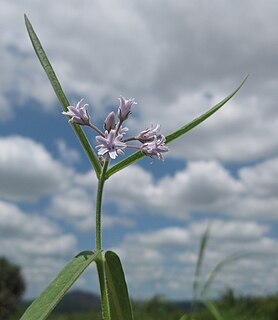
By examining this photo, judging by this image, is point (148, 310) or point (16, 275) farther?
point (16, 275)

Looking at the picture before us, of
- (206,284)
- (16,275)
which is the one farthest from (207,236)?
(16,275)

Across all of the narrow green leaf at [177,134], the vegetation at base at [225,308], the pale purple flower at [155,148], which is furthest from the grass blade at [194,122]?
the vegetation at base at [225,308]

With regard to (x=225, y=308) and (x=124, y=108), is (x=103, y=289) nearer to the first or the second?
(x=124, y=108)

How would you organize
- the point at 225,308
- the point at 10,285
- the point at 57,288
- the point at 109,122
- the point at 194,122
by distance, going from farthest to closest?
1. the point at 10,285
2. the point at 225,308
3. the point at 194,122
4. the point at 109,122
5. the point at 57,288

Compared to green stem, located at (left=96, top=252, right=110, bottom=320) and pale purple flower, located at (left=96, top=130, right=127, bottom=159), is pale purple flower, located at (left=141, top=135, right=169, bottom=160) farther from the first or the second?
green stem, located at (left=96, top=252, right=110, bottom=320)

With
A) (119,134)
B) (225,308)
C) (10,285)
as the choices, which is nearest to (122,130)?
(119,134)

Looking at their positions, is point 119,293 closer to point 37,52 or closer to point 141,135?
point 141,135

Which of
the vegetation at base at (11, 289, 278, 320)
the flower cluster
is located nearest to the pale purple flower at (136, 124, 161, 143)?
the flower cluster
